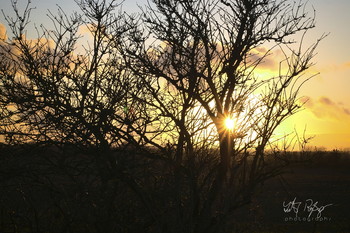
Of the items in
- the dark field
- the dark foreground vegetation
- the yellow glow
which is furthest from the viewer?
the dark field

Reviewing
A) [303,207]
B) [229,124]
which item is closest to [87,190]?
[229,124]

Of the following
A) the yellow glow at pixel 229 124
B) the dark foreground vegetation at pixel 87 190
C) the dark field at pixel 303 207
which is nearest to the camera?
the dark foreground vegetation at pixel 87 190

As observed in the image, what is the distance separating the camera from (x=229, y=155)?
662 cm

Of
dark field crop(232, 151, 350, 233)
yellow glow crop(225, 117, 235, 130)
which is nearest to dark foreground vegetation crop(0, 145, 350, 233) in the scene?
dark field crop(232, 151, 350, 233)

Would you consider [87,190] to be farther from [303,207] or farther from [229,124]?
[303,207]

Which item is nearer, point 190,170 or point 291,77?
point 190,170

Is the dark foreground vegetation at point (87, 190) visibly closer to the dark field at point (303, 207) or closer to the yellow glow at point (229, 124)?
the dark field at point (303, 207)

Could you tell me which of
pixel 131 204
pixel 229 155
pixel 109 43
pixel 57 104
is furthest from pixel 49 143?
pixel 109 43

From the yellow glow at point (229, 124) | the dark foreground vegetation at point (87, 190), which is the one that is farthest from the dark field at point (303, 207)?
the yellow glow at point (229, 124)

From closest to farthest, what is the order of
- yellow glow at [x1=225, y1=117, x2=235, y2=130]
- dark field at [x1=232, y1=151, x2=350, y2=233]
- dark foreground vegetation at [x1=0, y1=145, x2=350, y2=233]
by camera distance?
dark foreground vegetation at [x1=0, y1=145, x2=350, y2=233], yellow glow at [x1=225, y1=117, x2=235, y2=130], dark field at [x1=232, y1=151, x2=350, y2=233]

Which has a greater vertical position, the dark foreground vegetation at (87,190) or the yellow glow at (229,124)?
the yellow glow at (229,124)

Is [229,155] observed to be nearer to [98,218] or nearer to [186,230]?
[186,230]

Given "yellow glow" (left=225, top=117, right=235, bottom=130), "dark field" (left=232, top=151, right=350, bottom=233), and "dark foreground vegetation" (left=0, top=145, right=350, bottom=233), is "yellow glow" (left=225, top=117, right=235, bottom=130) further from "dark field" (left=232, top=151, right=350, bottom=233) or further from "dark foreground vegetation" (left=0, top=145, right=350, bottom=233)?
"dark field" (left=232, top=151, right=350, bottom=233)

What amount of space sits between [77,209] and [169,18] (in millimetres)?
3721
